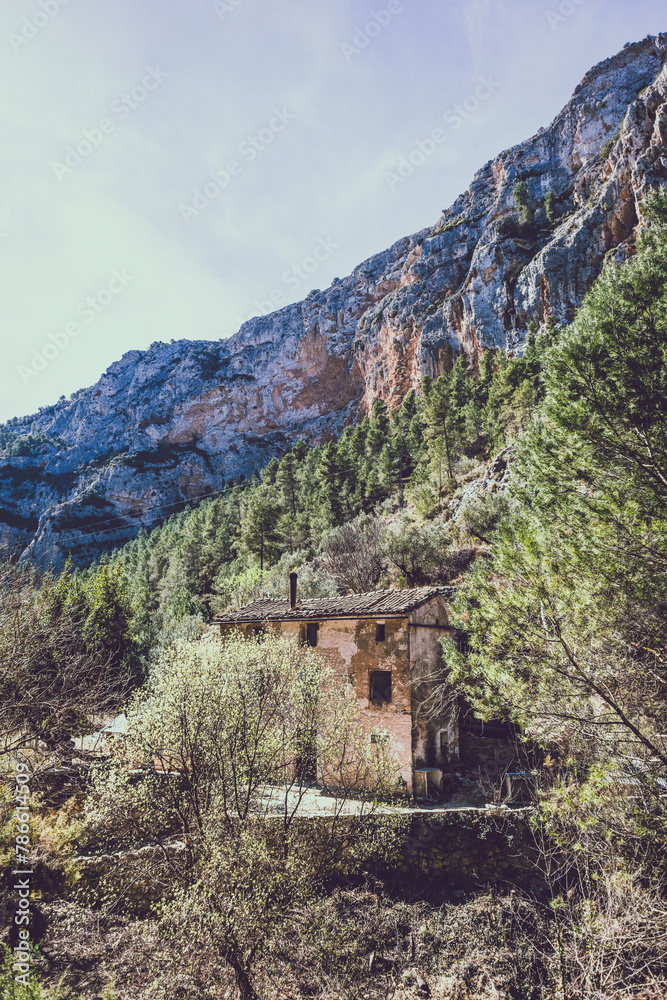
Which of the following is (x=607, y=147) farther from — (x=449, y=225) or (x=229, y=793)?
(x=229, y=793)

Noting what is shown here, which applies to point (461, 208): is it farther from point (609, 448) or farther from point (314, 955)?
point (314, 955)

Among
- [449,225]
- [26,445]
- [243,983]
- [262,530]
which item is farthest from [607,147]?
[26,445]

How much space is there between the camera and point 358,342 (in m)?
97.9

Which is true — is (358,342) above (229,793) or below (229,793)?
above

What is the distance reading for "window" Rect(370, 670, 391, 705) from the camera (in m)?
15.2

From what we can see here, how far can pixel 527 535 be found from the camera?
7504mm

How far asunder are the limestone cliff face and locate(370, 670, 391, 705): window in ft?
186

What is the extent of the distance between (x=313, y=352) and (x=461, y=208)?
137ft

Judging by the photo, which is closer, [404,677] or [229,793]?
[229,793]

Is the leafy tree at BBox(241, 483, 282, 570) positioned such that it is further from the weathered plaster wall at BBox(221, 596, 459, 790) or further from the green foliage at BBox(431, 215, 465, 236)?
the green foliage at BBox(431, 215, 465, 236)

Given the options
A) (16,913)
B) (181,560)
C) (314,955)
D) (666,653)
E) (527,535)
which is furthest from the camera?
(181,560)

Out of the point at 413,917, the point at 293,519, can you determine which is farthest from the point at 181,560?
the point at 413,917

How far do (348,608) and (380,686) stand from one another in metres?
2.87

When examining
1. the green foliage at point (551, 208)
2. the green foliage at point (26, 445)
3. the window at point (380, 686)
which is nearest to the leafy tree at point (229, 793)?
the window at point (380, 686)
